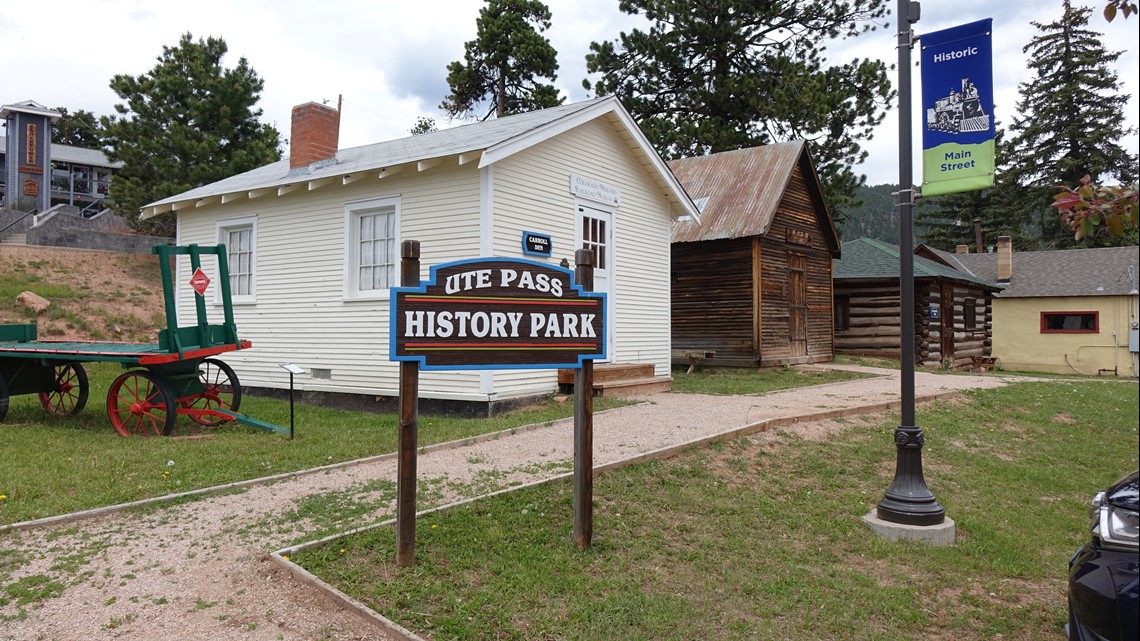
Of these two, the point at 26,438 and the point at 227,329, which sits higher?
the point at 227,329

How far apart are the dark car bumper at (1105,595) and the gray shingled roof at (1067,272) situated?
3196 cm

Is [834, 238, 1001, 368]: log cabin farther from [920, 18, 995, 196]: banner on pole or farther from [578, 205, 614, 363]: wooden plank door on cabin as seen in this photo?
[920, 18, 995, 196]: banner on pole

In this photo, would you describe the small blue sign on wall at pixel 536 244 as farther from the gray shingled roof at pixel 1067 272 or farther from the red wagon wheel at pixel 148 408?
the gray shingled roof at pixel 1067 272

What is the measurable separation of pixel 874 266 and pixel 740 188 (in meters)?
6.51

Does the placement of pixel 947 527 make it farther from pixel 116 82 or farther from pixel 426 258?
pixel 116 82

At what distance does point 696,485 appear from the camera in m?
6.85

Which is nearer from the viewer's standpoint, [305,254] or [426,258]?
[426,258]

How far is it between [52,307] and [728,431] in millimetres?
18941

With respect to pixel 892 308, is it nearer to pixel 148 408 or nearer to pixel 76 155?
pixel 148 408

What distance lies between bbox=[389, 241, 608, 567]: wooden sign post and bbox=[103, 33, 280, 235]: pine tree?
2326 centimetres

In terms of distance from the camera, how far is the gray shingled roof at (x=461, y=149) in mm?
10508

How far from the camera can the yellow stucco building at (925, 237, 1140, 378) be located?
29750mm

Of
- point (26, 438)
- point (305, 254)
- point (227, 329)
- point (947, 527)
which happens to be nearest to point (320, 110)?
point (305, 254)

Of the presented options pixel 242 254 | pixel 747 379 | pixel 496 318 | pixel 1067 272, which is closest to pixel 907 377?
pixel 496 318
